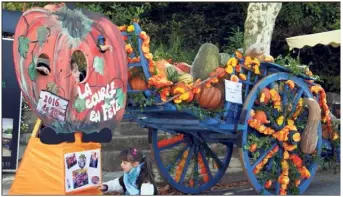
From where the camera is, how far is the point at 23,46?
5.14m

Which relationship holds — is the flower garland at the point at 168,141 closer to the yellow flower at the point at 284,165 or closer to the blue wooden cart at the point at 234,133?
the blue wooden cart at the point at 234,133

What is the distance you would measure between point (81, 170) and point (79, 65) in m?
1.20

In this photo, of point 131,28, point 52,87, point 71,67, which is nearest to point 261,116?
point 131,28

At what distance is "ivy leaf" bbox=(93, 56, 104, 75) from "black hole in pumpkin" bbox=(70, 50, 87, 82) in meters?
0.12

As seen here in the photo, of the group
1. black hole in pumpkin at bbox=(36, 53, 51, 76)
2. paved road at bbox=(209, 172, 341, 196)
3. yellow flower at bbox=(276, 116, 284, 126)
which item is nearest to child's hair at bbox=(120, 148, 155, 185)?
black hole in pumpkin at bbox=(36, 53, 51, 76)

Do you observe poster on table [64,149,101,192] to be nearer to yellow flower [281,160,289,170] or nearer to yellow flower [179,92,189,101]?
yellow flower [179,92,189,101]

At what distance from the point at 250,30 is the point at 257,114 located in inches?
93.4

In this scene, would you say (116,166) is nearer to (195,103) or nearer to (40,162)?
(40,162)

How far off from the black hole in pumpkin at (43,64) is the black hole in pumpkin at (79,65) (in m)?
0.22

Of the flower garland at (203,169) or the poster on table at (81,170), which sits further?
the flower garland at (203,169)

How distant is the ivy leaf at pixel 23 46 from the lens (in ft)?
16.8

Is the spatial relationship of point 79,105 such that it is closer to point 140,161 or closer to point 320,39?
point 140,161

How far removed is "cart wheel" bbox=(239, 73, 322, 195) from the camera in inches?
248

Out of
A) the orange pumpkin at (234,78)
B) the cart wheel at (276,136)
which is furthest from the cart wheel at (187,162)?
the orange pumpkin at (234,78)
